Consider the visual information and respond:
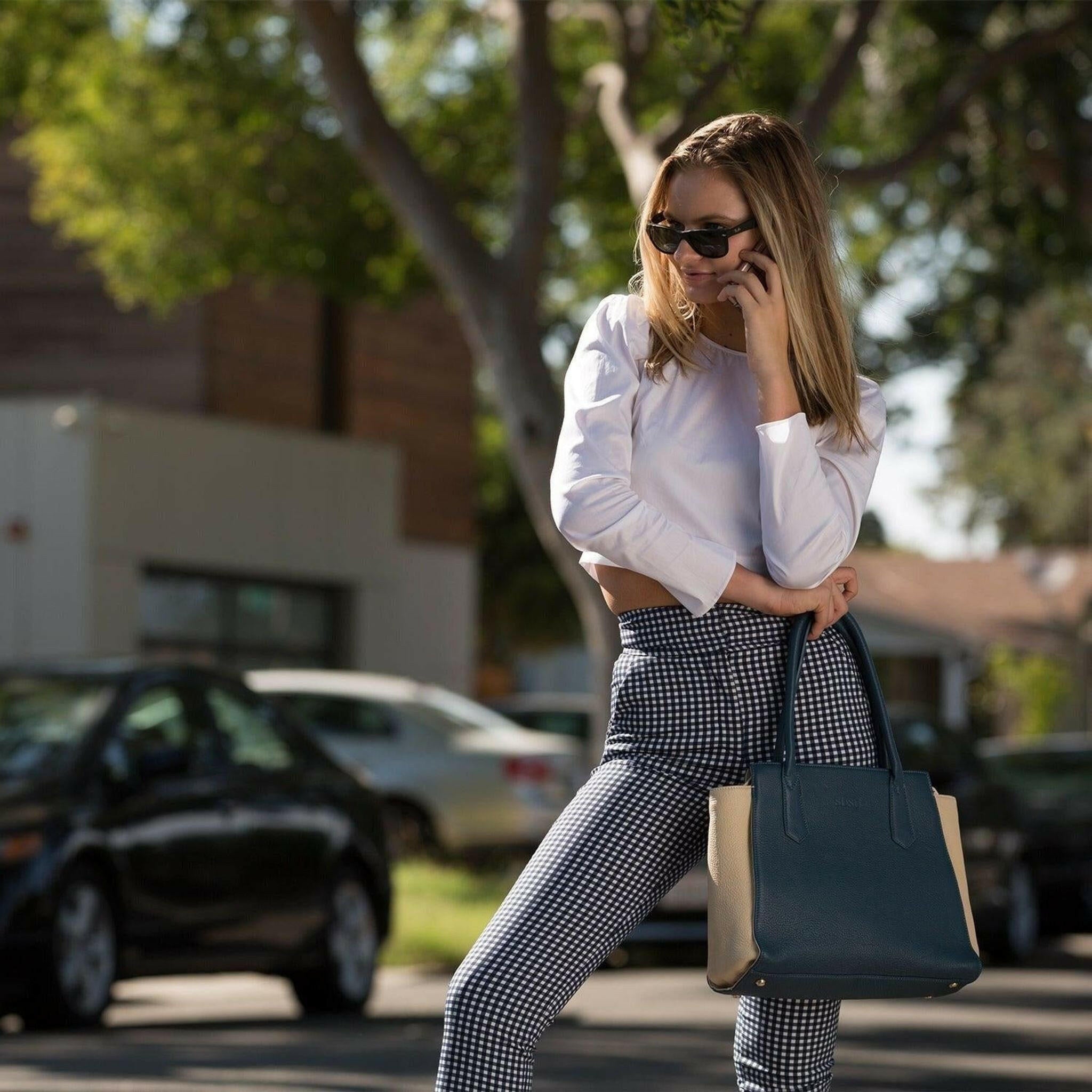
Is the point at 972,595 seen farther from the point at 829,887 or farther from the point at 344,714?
the point at 829,887

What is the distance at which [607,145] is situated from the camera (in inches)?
738

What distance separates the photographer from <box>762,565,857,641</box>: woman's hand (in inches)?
140

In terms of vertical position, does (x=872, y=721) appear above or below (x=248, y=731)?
above

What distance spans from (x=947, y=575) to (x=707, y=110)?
40.5 meters

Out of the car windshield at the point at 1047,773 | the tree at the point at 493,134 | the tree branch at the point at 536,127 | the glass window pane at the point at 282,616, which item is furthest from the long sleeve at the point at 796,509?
the glass window pane at the point at 282,616

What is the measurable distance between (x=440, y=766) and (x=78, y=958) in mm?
8836

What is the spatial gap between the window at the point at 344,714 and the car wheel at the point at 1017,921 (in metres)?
5.01

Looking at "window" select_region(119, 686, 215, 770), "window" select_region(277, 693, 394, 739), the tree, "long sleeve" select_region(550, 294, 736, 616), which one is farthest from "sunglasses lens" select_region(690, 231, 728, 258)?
"window" select_region(277, 693, 394, 739)

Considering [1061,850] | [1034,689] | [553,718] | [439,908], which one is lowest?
[1034,689]

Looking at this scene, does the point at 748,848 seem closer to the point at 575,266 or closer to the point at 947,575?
the point at 575,266

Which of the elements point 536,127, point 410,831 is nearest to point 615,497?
point 536,127

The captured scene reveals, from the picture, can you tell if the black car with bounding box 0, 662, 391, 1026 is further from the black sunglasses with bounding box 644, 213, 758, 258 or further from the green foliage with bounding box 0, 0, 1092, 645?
the green foliage with bounding box 0, 0, 1092, 645

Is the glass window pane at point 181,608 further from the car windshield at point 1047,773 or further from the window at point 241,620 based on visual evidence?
the car windshield at point 1047,773

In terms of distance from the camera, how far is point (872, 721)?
366cm
